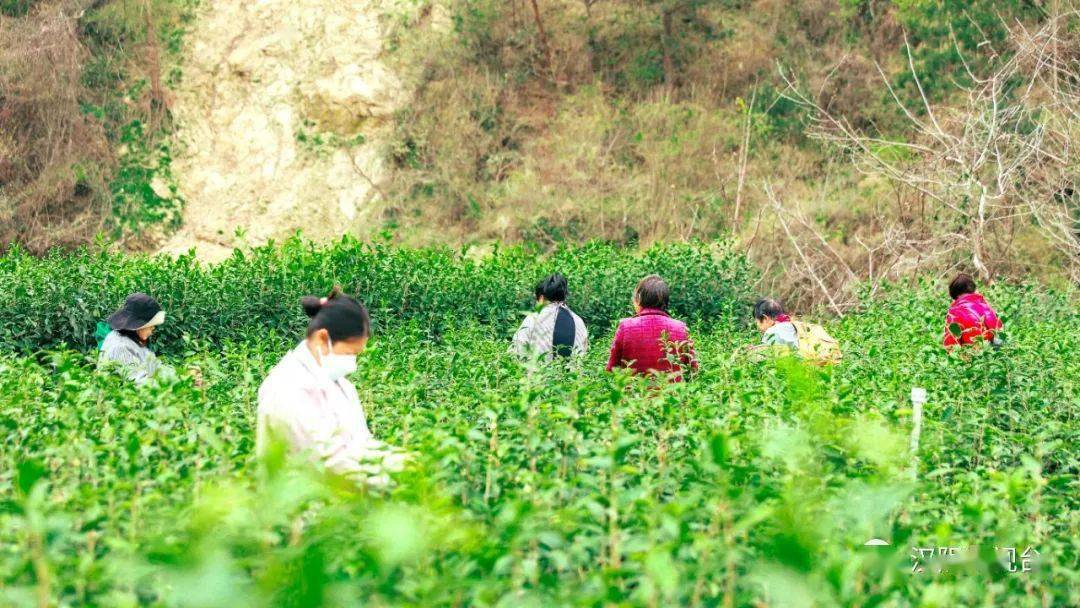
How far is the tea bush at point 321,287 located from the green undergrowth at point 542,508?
570 centimetres

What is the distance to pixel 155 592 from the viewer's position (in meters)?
2.89

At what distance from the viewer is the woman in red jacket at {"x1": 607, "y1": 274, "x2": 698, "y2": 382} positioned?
311 inches

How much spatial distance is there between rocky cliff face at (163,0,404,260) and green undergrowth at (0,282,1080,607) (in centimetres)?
1898

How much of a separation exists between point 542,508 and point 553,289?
5564 millimetres

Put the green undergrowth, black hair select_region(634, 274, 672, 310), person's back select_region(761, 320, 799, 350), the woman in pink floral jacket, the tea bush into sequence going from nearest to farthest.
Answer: the green undergrowth < black hair select_region(634, 274, 672, 310) < the woman in pink floral jacket < person's back select_region(761, 320, 799, 350) < the tea bush

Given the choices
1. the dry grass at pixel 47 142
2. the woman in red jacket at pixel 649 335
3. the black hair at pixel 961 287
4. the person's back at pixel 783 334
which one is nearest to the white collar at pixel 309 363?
the woman in red jacket at pixel 649 335

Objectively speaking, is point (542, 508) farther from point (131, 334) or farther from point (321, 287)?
point (321, 287)

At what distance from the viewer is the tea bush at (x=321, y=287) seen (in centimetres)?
1221

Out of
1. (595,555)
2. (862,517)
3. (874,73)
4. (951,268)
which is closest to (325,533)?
(595,555)

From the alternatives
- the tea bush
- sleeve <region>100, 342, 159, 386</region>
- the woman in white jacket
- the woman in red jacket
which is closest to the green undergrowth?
the woman in white jacket

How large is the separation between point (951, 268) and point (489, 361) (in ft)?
42.0

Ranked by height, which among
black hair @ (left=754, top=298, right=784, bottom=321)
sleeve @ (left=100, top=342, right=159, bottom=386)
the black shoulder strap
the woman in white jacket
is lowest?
black hair @ (left=754, top=298, right=784, bottom=321)

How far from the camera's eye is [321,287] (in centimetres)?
1384

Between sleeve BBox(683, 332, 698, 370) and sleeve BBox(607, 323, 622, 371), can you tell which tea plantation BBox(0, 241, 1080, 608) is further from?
sleeve BBox(607, 323, 622, 371)
